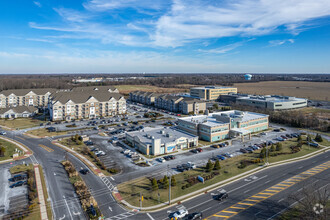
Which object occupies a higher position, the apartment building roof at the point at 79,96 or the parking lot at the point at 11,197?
the apartment building roof at the point at 79,96

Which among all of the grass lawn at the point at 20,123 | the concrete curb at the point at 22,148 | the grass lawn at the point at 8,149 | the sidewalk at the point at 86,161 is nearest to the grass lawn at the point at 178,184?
the sidewalk at the point at 86,161

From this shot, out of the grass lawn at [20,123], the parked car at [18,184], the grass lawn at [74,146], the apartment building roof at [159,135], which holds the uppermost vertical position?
the apartment building roof at [159,135]

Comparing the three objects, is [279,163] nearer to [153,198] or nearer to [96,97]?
[153,198]

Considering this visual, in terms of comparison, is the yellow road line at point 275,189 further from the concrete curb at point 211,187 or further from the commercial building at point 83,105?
the commercial building at point 83,105

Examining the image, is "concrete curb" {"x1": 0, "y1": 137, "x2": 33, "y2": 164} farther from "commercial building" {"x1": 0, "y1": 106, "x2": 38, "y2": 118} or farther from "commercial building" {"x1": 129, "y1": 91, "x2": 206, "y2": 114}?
"commercial building" {"x1": 129, "y1": 91, "x2": 206, "y2": 114}

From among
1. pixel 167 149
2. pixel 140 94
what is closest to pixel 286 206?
pixel 167 149

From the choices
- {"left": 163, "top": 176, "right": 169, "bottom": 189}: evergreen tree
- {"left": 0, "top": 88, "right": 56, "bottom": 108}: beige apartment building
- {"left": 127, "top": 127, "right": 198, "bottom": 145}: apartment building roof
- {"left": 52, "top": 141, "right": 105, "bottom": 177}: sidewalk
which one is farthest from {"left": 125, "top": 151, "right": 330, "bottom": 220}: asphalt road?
{"left": 0, "top": 88, "right": 56, "bottom": 108}: beige apartment building
